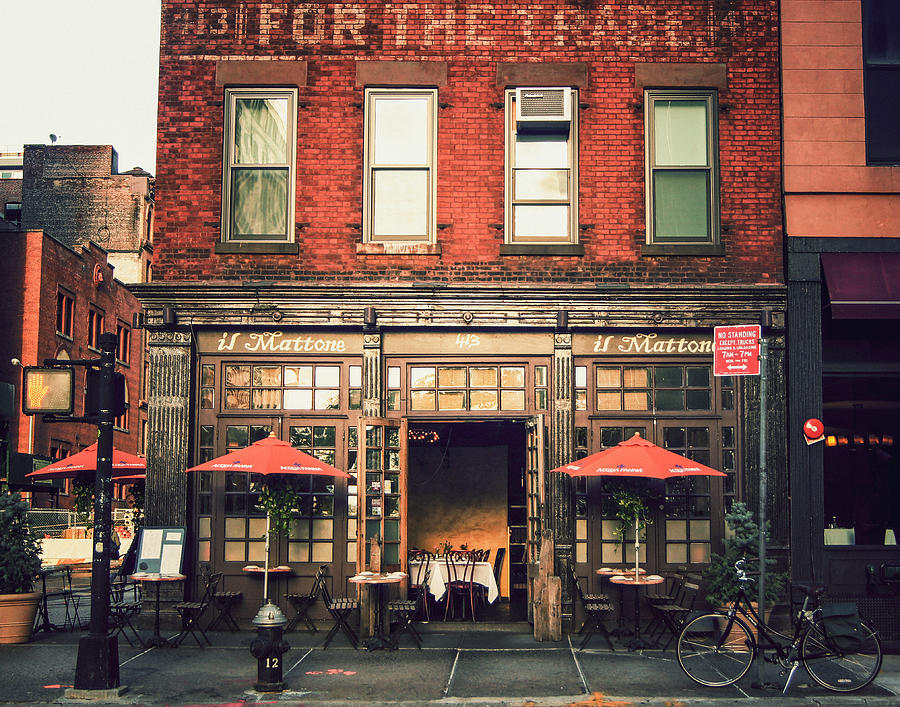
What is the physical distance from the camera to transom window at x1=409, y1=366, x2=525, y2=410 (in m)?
13.7

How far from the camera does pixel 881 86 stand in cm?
1405

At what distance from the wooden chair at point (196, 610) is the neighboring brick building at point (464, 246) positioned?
16.2 inches

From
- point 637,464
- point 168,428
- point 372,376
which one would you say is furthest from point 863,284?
point 168,428

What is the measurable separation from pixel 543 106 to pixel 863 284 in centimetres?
483

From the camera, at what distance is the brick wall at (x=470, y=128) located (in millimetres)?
13820

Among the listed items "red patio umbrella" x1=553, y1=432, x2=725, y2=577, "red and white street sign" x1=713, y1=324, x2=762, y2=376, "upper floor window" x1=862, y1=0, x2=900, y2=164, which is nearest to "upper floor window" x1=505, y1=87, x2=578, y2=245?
"red patio umbrella" x1=553, y1=432, x2=725, y2=577

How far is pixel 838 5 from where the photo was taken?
13.9 meters

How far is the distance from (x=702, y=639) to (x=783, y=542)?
3.47m

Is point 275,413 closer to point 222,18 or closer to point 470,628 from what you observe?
point 470,628

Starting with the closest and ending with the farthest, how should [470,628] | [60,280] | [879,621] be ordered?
[879,621] → [470,628] → [60,280]

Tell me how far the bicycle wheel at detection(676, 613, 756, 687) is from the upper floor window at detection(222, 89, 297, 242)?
7.41 metres

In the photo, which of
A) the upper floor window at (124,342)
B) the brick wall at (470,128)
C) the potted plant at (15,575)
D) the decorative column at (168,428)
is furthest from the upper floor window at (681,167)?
the upper floor window at (124,342)

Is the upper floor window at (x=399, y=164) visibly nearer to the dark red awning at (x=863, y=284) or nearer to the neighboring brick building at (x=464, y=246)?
the neighboring brick building at (x=464, y=246)

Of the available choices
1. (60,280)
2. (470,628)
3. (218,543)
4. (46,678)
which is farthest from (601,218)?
(60,280)
